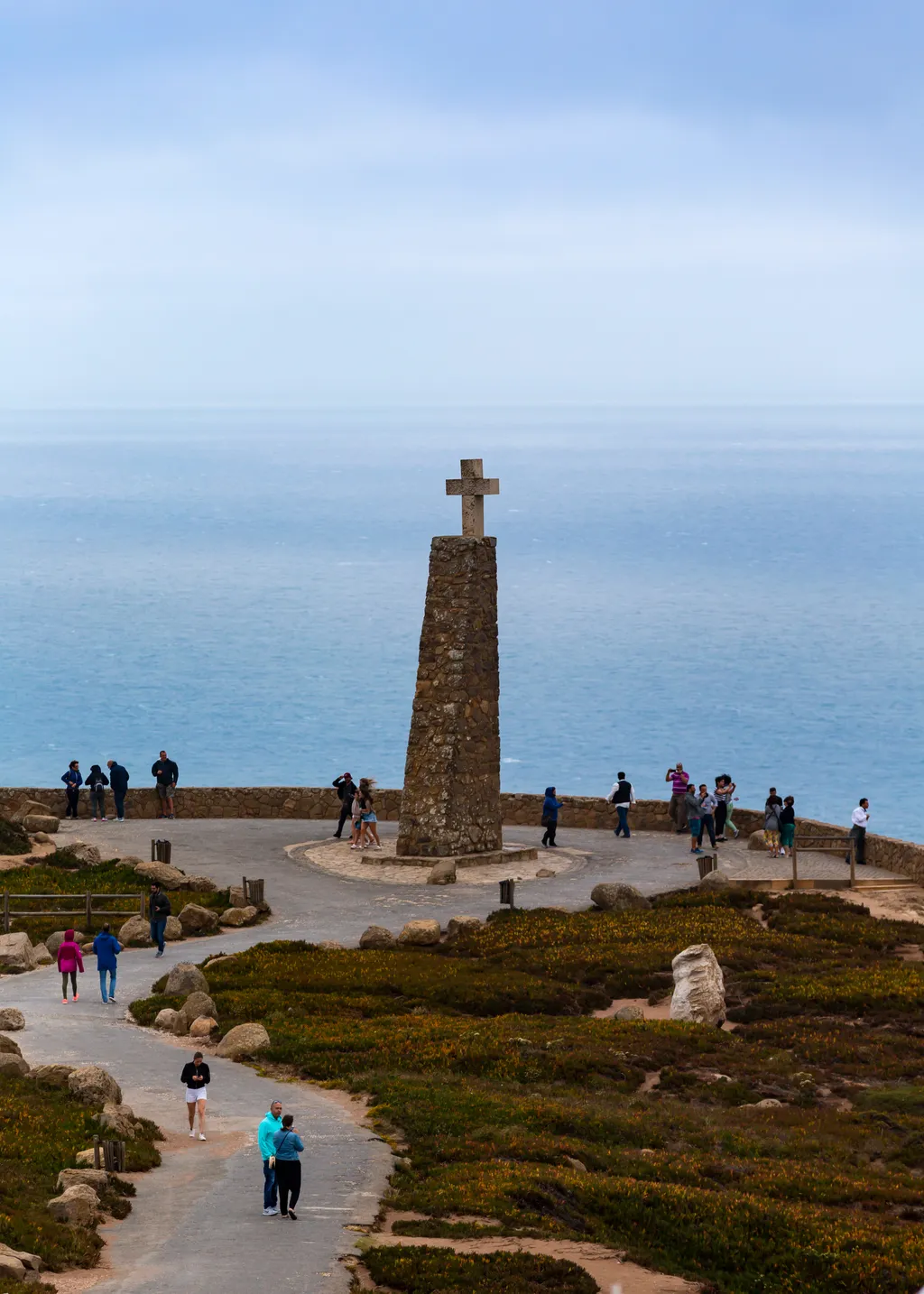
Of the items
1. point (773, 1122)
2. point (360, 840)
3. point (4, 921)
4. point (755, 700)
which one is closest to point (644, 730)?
point (755, 700)

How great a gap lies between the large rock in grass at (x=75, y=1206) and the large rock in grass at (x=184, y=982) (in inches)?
437

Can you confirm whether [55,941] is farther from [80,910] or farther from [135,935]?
[80,910]

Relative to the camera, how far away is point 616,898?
123 feet

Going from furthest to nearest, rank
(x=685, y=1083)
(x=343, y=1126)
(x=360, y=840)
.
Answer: (x=360, y=840) → (x=685, y=1083) → (x=343, y=1126)

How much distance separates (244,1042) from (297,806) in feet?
73.4

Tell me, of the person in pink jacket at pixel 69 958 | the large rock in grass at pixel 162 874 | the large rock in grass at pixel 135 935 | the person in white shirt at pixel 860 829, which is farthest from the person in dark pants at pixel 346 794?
the person in pink jacket at pixel 69 958

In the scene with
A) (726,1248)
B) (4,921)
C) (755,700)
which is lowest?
(726,1248)

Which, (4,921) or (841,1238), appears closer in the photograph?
(841,1238)

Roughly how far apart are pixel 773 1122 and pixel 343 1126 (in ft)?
18.9

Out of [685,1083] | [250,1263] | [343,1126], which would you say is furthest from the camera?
[685,1083]

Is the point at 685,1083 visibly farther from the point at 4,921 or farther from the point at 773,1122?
the point at 4,921

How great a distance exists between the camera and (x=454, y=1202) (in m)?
19.7

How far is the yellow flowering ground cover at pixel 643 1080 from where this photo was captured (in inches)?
757

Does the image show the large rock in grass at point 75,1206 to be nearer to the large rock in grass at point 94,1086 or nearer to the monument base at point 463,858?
the large rock in grass at point 94,1086
